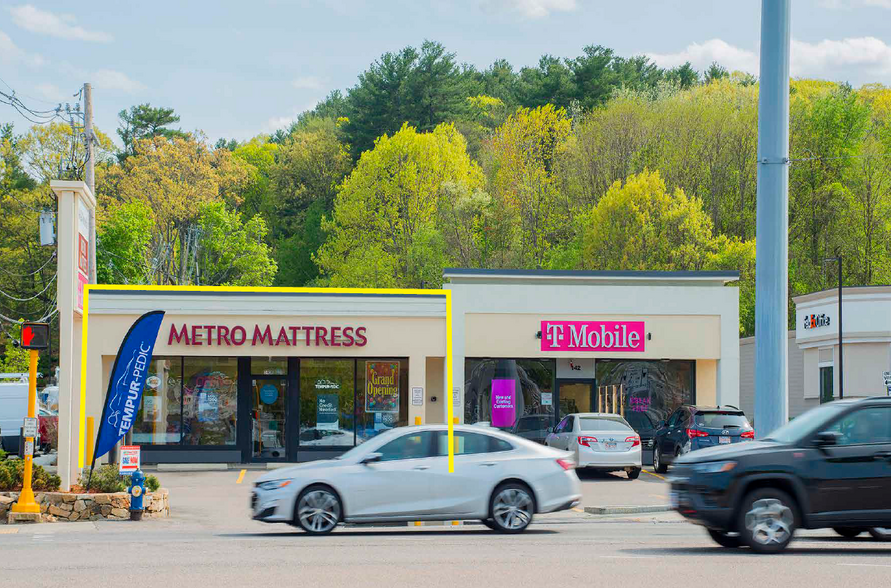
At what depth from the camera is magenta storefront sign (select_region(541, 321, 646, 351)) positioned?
3075 cm

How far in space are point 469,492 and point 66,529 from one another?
20.6 feet

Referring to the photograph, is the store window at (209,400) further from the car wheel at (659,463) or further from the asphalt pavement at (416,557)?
the asphalt pavement at (416,557)

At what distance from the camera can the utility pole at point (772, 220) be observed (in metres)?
19.0

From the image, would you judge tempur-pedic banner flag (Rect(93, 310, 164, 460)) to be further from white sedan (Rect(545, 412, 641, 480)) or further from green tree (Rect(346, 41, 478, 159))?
green tree (Rect(346, 41, 478, 159))

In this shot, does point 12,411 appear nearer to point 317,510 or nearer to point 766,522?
point 317,510

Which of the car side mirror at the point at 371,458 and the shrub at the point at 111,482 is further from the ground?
the car side mirror at the point at 371,458

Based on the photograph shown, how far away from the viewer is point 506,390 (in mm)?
31297

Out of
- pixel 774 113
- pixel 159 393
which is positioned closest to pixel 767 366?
pixel 774 113

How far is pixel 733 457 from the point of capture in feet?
41.2

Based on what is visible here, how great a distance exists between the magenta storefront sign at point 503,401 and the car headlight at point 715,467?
1848 centimetres

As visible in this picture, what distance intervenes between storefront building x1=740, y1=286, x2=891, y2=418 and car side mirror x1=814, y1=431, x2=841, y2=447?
25031mm

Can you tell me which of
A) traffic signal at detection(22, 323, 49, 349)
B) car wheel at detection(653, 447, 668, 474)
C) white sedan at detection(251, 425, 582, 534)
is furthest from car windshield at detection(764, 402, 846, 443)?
car wheel at detection(653, 447, 668, 474)

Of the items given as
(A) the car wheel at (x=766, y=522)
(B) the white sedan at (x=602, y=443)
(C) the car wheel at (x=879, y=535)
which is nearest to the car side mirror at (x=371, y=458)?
(A) the car wheel at (x=766, y=522)

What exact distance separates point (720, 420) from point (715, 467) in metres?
13.9
